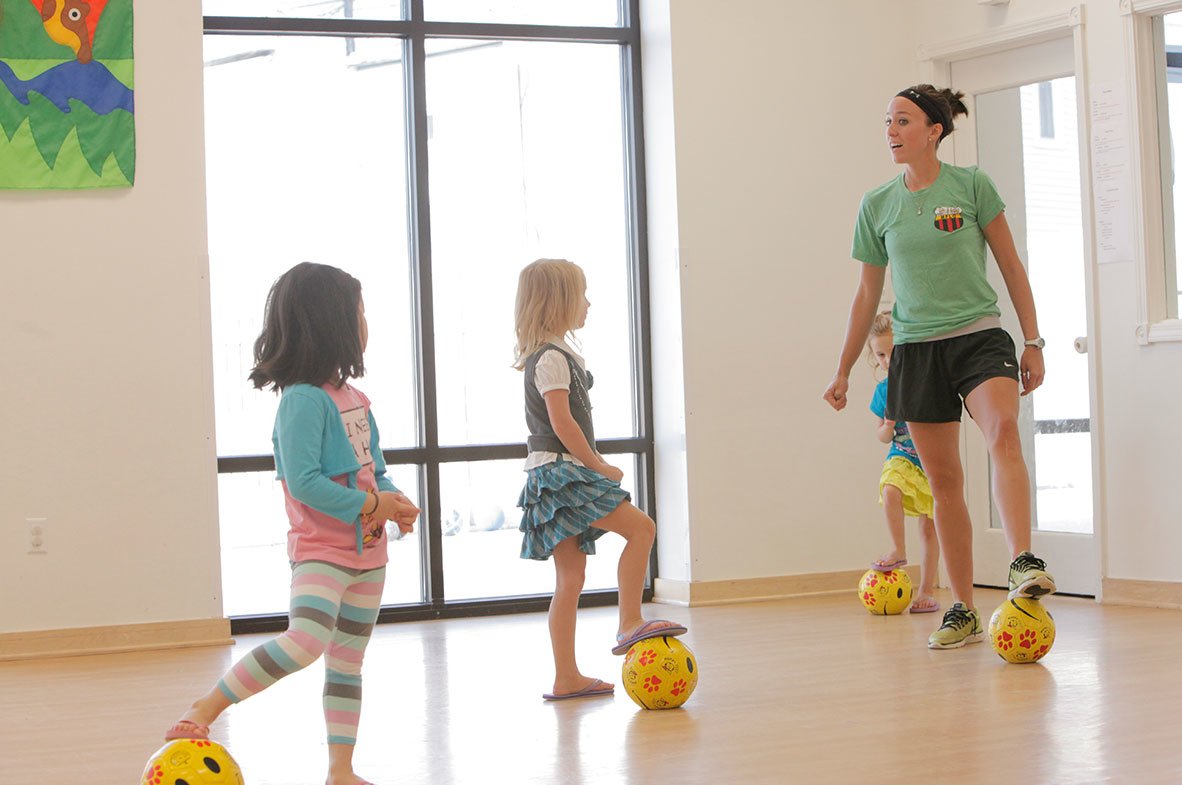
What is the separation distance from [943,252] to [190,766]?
8.48 ft

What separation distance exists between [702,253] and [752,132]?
58 centimetres

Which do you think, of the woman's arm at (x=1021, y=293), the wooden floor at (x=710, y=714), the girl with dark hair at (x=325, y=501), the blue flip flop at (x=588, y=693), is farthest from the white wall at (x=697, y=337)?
the girl with dark hair at (x=325, y=501)

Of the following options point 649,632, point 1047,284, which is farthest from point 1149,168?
point 649,632

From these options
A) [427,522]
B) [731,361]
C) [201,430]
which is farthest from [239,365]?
[731,361]

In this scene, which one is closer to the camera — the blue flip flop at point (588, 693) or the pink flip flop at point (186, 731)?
the pink flip flop at point (186, 731)

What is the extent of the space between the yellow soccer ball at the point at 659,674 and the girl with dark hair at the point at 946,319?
3.19 ft

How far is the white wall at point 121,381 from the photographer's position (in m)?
4.96

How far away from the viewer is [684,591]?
5652mm

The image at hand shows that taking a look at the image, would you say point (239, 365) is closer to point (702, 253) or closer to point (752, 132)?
point (702, 253)

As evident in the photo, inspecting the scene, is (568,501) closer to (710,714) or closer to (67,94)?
(710,714)

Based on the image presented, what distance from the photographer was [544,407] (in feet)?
11.7

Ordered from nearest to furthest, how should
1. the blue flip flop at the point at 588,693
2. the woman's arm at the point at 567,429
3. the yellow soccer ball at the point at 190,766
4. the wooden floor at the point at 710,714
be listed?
the yellow soccer ball at the point at 190,766, the wooden floor at the point at 710,714, the woman's arm at the point at 567,429, the blue flip flop at the point at 588,693

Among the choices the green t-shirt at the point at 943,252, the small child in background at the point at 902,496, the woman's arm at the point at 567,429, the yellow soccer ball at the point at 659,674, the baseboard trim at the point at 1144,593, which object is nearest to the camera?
the yellow soccer ball at the point at 659,674

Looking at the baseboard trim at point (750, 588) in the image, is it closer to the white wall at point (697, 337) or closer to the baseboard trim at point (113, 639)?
the white wall at point (697, 337)
